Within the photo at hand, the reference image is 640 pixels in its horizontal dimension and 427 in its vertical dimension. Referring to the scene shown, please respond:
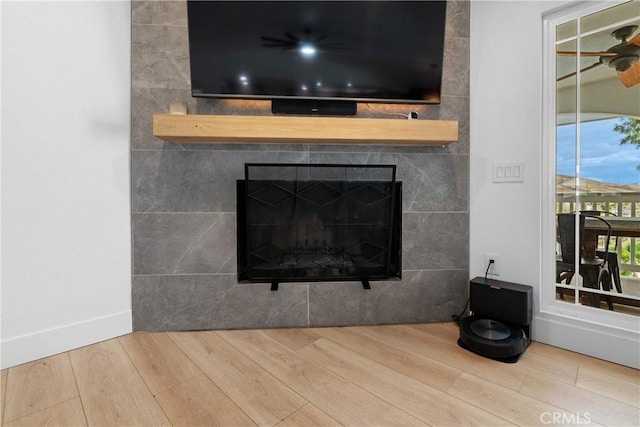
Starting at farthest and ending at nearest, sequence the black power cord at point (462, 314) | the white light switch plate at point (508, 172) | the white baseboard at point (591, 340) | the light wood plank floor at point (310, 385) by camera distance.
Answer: the black power cord at point (462, 314) < the white light switch plate at point (508, 172) < the white baseboard at point (591, 340) < the light wood plank floor at point (310, 385)

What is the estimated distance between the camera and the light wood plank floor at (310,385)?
3.35ft

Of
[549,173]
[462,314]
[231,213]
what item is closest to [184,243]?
[231,213]

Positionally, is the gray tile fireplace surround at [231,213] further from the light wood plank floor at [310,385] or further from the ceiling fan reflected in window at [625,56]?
the ceiling fan reflected in window at [625,56]

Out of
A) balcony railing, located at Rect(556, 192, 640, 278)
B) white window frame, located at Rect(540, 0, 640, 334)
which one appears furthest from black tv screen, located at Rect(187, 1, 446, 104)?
balcony railing, located at Rect(556, 192, 640, 278)

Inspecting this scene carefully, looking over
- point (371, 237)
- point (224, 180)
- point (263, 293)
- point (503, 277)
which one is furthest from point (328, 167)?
point (503, 277)

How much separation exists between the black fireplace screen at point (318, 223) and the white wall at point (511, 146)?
0.54 m

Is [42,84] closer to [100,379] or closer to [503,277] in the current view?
[100,379]

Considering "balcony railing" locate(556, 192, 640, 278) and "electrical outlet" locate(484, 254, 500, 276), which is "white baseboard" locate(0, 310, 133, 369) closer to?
"electrical outlet" locate(484, 254, 500, 276)

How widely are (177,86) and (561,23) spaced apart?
2.13 m

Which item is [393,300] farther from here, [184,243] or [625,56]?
[625,56]

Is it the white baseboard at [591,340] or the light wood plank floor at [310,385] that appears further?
the white baseboard at [591,340]

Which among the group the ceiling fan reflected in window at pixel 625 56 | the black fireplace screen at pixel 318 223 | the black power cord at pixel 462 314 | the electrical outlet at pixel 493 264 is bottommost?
the black power cord at pixel 462 314

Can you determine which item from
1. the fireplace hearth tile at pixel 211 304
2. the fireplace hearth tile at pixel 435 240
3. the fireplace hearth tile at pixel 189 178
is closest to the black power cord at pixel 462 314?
the fireplace hearth tile at pixel 435 240

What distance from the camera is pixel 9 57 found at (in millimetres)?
1305
